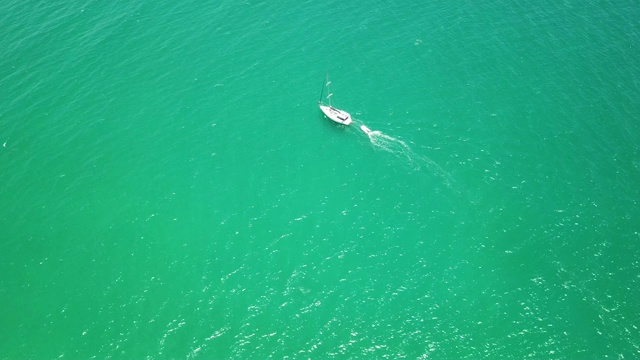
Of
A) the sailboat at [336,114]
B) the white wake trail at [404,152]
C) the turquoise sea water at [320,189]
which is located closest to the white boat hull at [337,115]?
the sailboat at [336,114]

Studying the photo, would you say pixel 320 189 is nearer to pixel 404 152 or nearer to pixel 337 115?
pixel 337 115

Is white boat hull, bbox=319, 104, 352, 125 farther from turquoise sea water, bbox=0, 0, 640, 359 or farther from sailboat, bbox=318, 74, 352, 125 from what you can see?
turquoise sea water, bbox=0, 0, 640, 359

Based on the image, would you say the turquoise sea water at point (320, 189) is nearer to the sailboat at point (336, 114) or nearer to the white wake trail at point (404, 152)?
the white wake trail at point (404, 152)

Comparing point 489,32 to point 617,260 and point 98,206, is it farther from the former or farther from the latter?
point 98,206

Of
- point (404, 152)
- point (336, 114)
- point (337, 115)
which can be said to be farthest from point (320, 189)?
point (404, 152)

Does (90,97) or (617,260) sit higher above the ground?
(90,97)

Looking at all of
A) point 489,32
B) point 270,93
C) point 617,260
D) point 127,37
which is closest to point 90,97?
point 127,37
